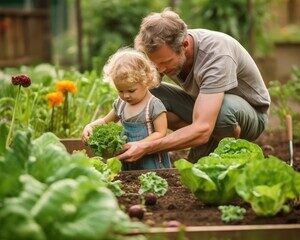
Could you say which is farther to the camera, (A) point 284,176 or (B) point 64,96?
(B) point 64,96

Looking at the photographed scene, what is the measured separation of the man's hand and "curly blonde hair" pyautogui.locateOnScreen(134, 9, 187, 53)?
1.89 feet

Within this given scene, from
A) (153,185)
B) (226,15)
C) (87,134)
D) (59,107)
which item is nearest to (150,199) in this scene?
(153,185)

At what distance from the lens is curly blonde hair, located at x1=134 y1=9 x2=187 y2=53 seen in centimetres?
466

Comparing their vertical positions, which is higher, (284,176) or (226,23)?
(284,176)

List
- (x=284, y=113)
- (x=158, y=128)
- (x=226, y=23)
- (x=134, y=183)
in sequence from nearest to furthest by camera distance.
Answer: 1. (x=134, y=183)
2. (x=158, y=128)
3. (x=284, y=113)
4. (x=226, y=23)

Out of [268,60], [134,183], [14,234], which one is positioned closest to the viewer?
[14,234]

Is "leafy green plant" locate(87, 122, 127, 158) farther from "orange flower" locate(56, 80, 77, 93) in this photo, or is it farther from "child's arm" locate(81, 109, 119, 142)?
"orange flower" locate(56, 80, 77, 93)

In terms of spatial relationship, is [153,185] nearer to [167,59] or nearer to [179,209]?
[179,209]

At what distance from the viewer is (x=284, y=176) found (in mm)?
3369

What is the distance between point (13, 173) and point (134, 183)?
1317 millimetres

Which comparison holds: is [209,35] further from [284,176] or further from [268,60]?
[268,60]

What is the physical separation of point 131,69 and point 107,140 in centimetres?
47

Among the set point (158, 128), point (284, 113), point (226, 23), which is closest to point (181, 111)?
point (158, 128)

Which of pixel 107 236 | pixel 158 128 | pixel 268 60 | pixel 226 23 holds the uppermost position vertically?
pixel 107 236
